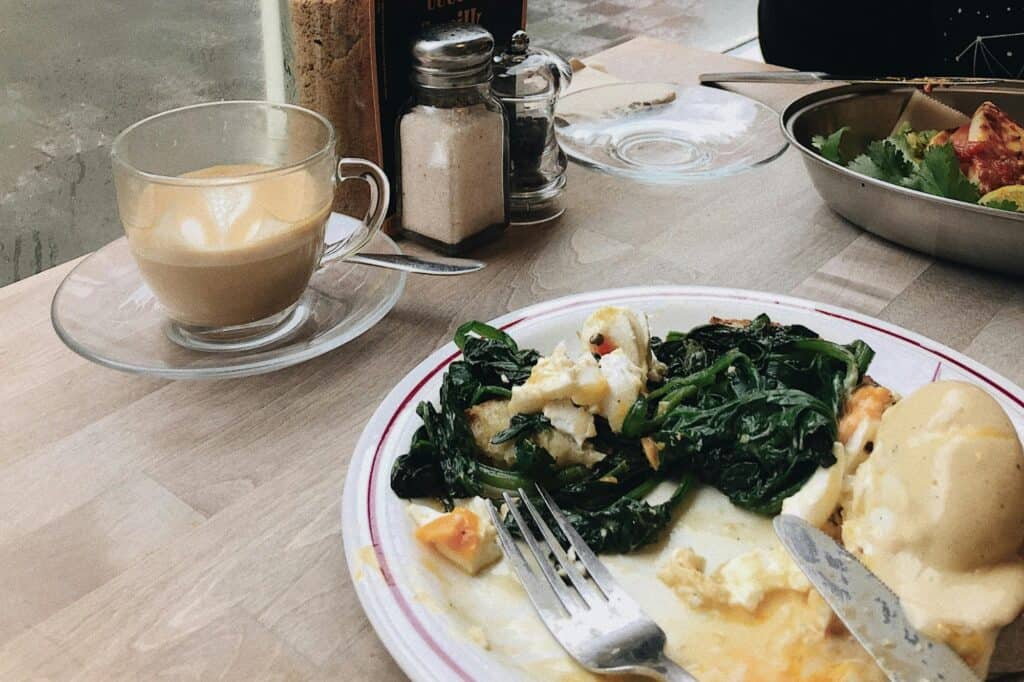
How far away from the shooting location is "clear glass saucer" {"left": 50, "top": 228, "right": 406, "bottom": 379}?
3.03 ft

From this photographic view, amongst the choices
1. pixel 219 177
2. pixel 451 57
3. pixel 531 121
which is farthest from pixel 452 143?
pixel 219 177

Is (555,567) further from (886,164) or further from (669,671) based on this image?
(886,164)

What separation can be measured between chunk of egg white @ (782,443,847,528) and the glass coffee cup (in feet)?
1.78

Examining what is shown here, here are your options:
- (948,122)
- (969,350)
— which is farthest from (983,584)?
(948,122)

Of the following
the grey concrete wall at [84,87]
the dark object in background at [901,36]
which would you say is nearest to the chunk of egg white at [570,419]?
the grey concrete wall at [84,87]

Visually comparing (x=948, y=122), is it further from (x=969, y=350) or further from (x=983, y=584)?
(x=983, y=584)

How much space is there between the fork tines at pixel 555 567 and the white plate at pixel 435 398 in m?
0.06

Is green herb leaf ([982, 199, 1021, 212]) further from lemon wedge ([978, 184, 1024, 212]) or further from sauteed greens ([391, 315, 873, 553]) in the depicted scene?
sauteed greens ([391, 315, 873, 553])

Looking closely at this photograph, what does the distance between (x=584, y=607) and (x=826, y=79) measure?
1285 mm

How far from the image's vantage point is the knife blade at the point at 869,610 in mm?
563

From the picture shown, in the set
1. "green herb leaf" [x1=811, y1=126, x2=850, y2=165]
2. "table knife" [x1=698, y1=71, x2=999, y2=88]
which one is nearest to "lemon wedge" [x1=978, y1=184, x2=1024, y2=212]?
"green herb leaf" [x1=811, y1=126, x2=850, y2=165]

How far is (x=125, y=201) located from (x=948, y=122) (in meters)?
1.17

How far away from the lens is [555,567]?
0.69 m

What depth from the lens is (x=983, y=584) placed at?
617 millimetres
